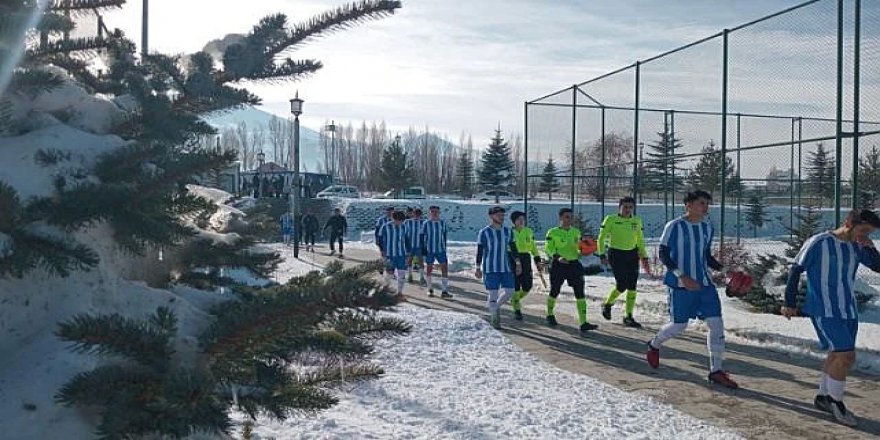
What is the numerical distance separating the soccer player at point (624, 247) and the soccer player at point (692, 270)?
149 inches

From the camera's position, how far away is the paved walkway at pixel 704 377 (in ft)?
20.8

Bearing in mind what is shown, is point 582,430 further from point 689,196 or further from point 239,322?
point 239,322

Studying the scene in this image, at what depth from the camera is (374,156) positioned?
3595 inches

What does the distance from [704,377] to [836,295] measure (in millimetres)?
1931

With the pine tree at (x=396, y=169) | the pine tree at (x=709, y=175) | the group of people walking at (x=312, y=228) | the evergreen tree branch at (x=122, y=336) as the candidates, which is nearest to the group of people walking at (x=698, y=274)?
the evergreen tree branch at (x=122, y=336)

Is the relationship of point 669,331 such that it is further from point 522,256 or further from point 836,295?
point 522,256

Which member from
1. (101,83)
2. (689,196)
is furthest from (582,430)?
(101,83)

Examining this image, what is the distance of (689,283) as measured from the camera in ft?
26.0

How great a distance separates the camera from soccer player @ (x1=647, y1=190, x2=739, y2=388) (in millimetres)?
7984

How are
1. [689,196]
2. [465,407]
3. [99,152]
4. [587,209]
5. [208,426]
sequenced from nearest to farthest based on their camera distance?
[208,426] < [99,152] < [465,407] < [689,196] < [587,209]

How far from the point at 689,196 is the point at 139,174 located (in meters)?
7.07

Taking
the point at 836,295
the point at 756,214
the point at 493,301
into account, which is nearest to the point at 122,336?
the point at 836,295

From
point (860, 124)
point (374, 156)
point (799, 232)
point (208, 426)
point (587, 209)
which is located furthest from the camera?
point (374, 156)

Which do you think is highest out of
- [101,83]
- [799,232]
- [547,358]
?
[101,83]
